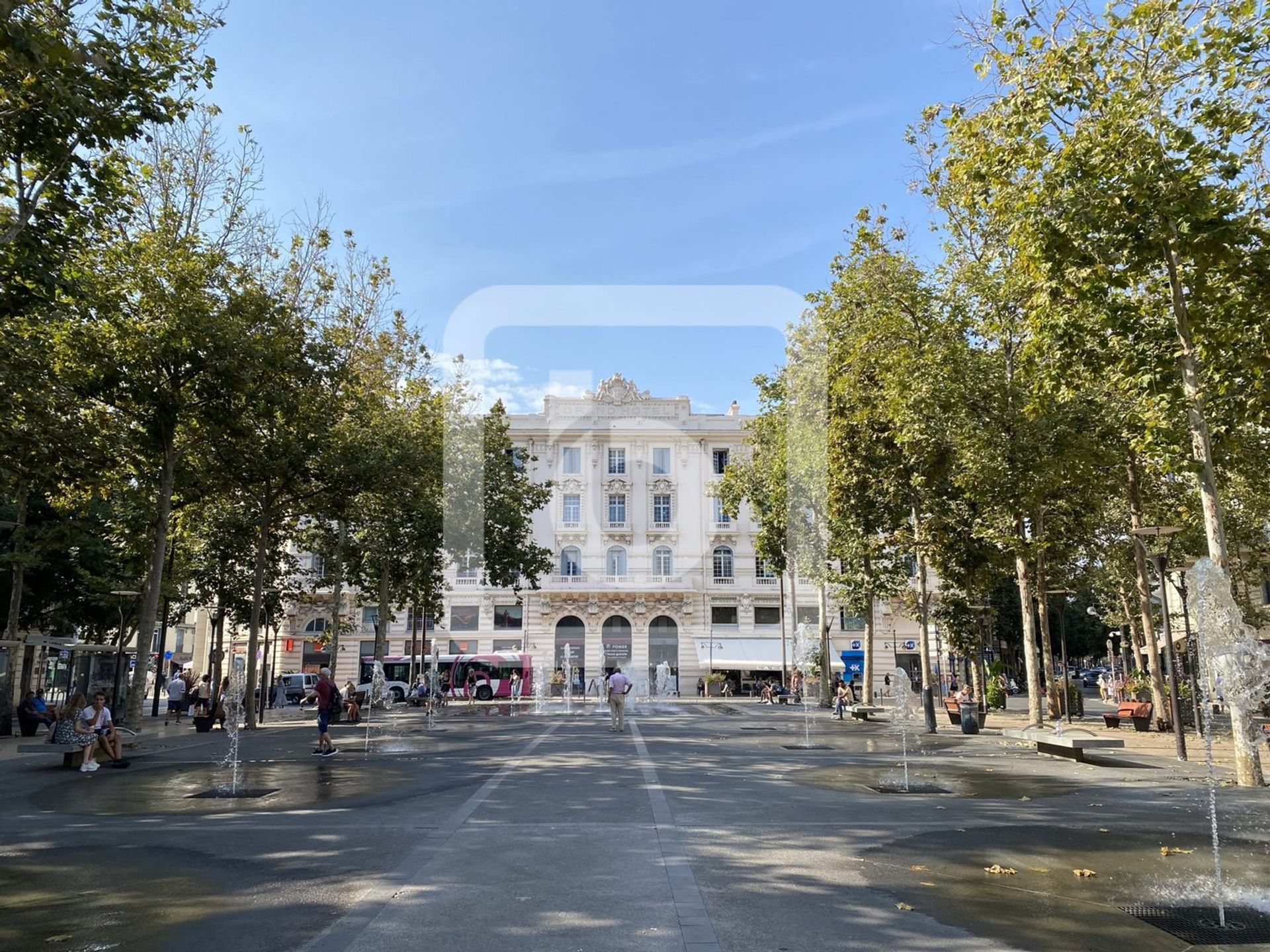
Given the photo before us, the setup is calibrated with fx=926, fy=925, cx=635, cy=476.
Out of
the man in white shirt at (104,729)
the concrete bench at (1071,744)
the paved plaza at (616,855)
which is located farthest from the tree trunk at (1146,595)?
the man in white shirt at (104,729)

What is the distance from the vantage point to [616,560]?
5697cm

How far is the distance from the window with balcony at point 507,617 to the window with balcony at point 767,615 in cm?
1443

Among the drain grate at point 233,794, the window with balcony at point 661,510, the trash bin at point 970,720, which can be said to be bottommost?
the trash bin at point 970,720

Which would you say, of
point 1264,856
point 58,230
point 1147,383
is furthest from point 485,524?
point 1264,856

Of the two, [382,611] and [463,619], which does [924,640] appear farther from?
[463,619]

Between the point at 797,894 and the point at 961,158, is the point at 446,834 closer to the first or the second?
the point at 797,894

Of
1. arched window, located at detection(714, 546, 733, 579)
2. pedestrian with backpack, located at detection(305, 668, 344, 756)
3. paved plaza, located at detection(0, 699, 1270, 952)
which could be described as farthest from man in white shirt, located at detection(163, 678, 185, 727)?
arched window, located at detection(714, 546, 733, 579)

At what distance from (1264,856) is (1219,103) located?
9.98 meters

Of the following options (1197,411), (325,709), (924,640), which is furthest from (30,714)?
(1197,411)

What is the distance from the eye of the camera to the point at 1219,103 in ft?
41.8

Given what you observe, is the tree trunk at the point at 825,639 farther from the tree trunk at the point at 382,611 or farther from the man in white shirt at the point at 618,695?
the tree trunk at the point at 382,611

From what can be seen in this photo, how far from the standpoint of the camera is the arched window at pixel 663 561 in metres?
56.7

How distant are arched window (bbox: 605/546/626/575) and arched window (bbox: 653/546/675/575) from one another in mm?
A: 1869

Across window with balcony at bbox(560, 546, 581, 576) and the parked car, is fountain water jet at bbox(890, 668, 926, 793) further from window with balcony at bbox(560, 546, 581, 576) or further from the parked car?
the parked car
